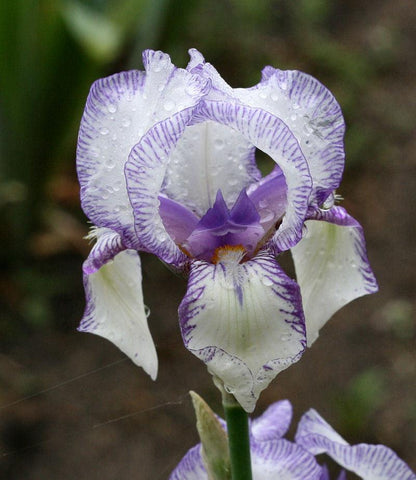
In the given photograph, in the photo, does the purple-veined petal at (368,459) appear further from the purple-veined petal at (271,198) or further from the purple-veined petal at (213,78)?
the purple-veined petal at (213,78)

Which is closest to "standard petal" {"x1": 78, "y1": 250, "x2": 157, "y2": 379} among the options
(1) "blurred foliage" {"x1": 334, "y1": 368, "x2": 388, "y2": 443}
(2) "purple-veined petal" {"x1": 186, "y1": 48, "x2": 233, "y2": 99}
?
(2) "purple-veined petal" {"x1": 186, "y1": 48, "x2": 233, "y2": 99}

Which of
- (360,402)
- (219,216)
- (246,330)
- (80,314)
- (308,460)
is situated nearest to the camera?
(246,330)

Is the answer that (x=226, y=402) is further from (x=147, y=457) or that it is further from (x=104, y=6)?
(x=104, y=6)

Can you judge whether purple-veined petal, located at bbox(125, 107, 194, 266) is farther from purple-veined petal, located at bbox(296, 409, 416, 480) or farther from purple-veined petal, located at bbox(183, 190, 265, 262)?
purple-veined petal, located at bbox(296, 409, 416, 480)

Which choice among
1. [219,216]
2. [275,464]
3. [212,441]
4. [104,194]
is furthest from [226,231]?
[275,464]

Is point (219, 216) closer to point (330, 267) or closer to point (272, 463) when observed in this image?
point (330, 267)

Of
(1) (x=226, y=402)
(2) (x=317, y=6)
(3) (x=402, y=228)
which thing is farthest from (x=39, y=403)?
(2) (x=317, y=6)

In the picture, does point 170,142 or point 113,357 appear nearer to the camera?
point 170,142
